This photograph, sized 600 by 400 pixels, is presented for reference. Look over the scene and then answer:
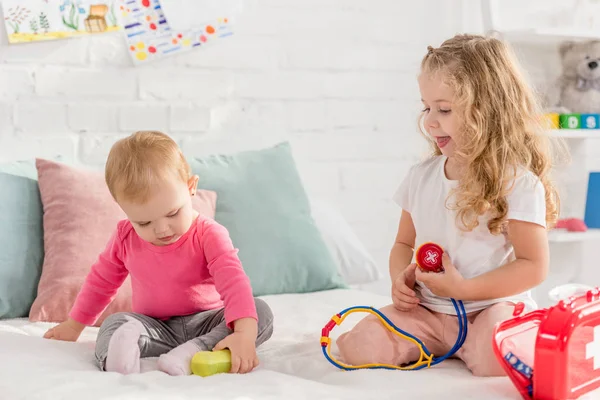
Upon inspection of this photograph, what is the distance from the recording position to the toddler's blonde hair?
52.2 inches

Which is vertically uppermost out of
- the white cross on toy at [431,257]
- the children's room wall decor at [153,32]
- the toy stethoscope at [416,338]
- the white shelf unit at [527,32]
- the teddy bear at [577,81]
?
the children's room wall decor at [153,32]

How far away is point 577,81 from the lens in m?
2.54

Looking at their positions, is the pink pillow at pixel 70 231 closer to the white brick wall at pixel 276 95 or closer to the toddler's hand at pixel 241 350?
the white brick wall at pixel 276 95

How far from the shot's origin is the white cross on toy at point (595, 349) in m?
1.13

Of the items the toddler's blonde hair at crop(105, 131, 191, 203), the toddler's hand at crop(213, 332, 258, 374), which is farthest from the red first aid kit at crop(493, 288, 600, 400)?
the toddler's blonde hair at crop(105, 131, 191, 203)

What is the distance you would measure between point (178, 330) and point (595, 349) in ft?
2.38

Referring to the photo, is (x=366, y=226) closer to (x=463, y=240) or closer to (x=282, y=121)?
(x=282, y=121)

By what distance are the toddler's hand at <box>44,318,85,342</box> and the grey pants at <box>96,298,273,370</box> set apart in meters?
0.13

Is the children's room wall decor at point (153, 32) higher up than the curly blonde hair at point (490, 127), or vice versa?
the children's room wall decor at point (153, 32)

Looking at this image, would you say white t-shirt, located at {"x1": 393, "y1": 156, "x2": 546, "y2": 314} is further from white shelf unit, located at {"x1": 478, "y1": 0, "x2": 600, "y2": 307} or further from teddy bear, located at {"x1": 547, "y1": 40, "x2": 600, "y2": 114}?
teddy bear, located at {"x1": 547, "y1": 40, "x2": 600, "y2": 114}

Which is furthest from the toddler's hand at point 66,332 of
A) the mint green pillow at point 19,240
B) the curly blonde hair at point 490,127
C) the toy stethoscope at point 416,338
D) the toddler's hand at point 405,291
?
the curly blonde hair at point 490,127

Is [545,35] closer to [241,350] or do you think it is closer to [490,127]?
[490,127]

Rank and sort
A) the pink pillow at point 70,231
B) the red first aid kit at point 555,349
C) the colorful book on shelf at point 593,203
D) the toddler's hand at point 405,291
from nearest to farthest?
the red first aid kit at point 555,349
the toddler's hand at point 405,291
the pink pillow at point 70,231
the colorful book on shelf at point 593,203

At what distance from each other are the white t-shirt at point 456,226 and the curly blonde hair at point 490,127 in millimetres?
25
